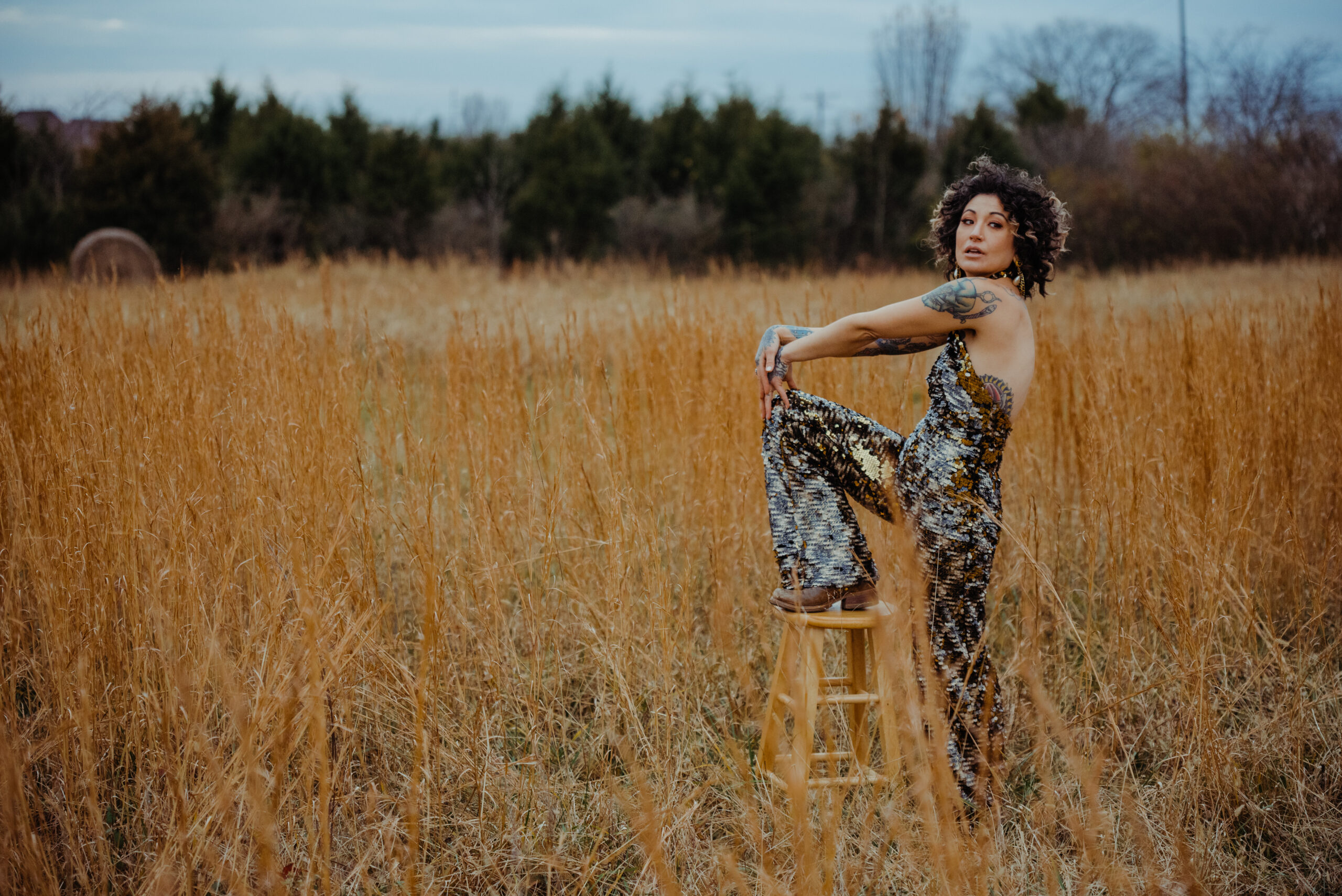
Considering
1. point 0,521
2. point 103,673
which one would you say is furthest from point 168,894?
point 0,521

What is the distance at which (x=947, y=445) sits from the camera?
1.68m

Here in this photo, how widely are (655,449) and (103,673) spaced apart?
5.19ft

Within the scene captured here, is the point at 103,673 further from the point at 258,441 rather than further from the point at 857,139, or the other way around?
the point at 857,139

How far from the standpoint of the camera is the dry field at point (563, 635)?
4.97 ft

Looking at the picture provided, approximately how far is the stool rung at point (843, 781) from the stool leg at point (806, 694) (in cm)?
3

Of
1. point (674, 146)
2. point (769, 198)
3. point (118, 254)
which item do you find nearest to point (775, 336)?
point (118, 254)

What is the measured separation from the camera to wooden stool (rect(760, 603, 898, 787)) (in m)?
1.66

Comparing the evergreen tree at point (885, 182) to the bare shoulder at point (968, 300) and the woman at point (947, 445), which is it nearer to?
the woman at point (947, 445)

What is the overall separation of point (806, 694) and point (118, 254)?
1112cm

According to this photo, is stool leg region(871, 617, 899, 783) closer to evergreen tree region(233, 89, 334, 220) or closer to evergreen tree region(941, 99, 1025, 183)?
evergreen tree region(233, 89, 334, 220)

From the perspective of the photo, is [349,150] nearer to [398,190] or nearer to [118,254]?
[398,190]

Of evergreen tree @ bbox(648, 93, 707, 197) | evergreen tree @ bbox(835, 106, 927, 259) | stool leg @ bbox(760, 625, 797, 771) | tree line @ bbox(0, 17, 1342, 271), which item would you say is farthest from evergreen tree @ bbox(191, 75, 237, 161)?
stool leg @ bbox(760, 625, 797, 771)

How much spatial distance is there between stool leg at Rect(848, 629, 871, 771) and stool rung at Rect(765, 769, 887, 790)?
0.13 metres

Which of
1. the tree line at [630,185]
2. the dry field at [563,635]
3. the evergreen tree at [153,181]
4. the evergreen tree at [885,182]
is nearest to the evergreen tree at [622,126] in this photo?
the tree line at [630,185]
